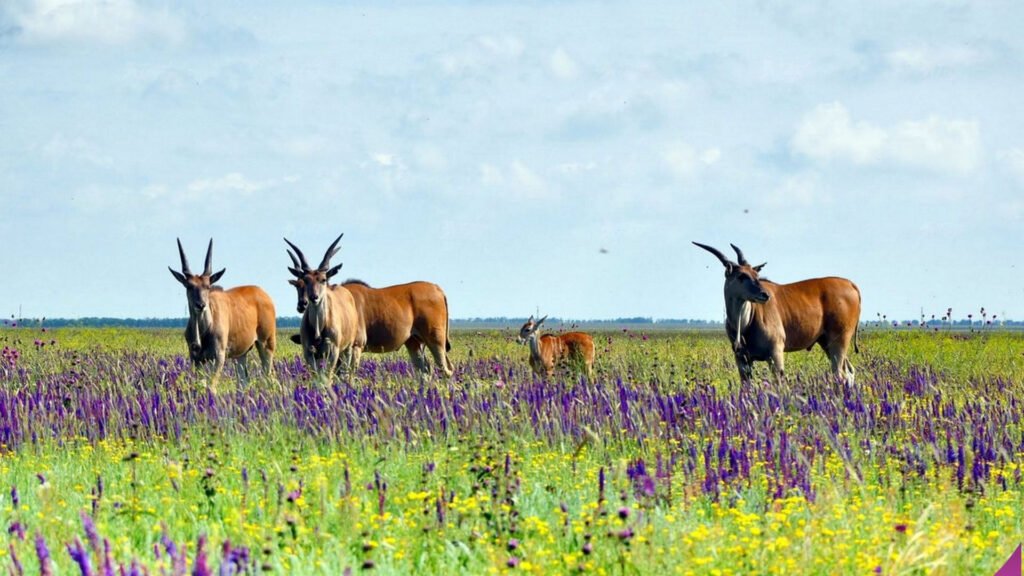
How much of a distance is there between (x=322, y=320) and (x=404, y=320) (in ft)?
7.88

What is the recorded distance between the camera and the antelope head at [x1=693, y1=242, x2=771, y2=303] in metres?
13.6

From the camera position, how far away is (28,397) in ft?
32.3

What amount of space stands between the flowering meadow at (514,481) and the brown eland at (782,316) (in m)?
2.03

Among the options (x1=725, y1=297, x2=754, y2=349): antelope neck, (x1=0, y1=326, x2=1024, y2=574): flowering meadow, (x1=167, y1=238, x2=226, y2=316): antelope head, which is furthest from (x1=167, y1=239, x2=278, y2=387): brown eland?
(x1=725, y1=297, x2=754, y2=349): antelope neck

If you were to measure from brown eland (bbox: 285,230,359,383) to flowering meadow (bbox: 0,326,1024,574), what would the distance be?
6.97ft

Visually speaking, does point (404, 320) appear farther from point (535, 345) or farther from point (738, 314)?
point (738, 314)

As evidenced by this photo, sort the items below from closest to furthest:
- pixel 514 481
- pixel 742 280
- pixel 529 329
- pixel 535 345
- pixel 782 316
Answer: pixel 514 481, pixel 742 280, pixel 782 316, pixel 535 345, pixel 529 329

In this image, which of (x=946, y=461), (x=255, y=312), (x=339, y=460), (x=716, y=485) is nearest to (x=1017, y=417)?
(x=946, y=461)

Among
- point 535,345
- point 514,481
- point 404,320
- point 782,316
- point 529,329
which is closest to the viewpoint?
point 514,481

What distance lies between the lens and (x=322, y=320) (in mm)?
14523

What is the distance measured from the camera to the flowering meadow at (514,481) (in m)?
4.64

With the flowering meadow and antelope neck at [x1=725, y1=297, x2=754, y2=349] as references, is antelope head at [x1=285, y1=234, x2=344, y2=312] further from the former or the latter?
antelope neck at [x1=725, y1=297, x2=754, y2=349]

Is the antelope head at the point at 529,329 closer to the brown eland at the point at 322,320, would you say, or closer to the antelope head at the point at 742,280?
the brown eland at the point at 322,320

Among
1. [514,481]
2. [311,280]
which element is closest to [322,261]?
[311,280]
